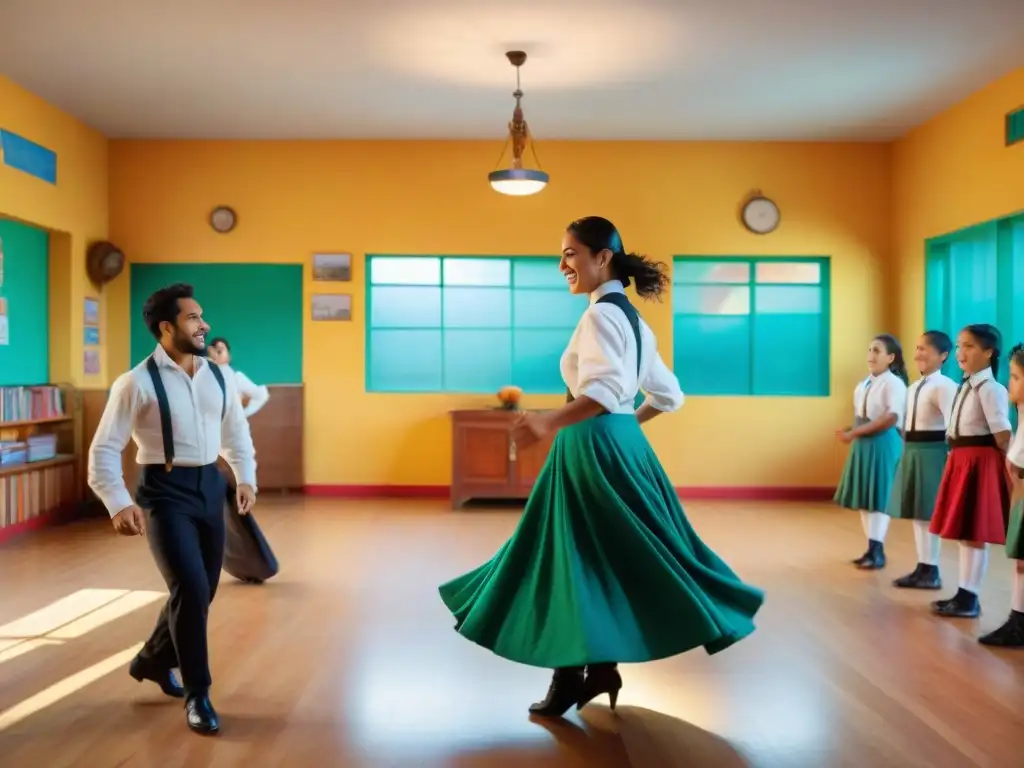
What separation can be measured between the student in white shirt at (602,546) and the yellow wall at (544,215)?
220 inches

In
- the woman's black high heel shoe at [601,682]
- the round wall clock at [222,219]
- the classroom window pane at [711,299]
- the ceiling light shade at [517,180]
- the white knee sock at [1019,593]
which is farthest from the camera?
the classroom window pane at [711,299]

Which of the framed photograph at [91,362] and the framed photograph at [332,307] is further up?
the framed photograph at [332,307]

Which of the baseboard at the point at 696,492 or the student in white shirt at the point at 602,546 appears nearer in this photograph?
the student in white shirt at the point at 602,546

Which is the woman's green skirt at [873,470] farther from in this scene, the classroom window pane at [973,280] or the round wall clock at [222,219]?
the round wall clock at [222,219]

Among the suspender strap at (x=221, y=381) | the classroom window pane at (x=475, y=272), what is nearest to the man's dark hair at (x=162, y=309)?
the suspender strap at (x=221, y=381)

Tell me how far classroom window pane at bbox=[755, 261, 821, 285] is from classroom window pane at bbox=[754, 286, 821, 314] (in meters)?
0.06

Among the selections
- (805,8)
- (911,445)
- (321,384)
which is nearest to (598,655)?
(911,445)

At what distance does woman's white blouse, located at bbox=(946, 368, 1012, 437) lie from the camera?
167 inches

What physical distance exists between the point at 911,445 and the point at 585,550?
9.48 feet

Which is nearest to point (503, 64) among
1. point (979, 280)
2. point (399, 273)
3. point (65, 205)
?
point (399, 273)

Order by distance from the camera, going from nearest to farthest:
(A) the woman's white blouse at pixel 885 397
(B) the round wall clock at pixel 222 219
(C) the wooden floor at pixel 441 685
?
1. (C) the wooden floor at pixel 441 685
2. (A) the woman's white blouse at pixel 885 397
3. (B) the round wall clock at pixel 222 219

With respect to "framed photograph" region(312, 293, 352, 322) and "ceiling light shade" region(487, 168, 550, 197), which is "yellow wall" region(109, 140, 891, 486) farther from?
"ceiling light shade" region(487, 168, 550, 197)

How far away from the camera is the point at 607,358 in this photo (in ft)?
8.96

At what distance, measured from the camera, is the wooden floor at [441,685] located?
2.78m
